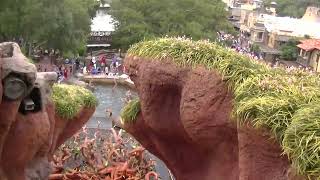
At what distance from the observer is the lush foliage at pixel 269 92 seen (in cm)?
563

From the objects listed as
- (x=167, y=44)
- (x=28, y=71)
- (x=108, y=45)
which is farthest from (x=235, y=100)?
(x=108, y=45)

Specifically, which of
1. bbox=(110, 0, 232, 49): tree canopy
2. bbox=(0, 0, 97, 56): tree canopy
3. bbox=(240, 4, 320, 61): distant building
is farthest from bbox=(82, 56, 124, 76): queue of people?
bbox=(240, 4, 320, 61): distant building

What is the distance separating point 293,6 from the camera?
229 ft

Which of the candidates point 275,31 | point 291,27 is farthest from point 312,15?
point 275,31

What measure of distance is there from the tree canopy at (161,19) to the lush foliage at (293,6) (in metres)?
33.0

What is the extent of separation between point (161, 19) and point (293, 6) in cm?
3857

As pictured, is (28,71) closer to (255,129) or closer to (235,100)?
(235,100)

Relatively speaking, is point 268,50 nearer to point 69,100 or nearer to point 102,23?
point 102,23

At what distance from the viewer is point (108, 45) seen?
137ft

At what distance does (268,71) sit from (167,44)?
5.88ft

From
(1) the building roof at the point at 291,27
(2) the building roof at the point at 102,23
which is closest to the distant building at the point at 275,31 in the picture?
(1) the building roof at the point at 291,27

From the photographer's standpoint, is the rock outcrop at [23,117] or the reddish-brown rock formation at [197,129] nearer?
the reddish-brown rock formation at [197,129]

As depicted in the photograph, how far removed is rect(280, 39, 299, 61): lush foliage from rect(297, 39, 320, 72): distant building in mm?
1181

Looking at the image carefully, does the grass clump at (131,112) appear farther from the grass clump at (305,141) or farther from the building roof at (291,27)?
the building roof at (291,27)
